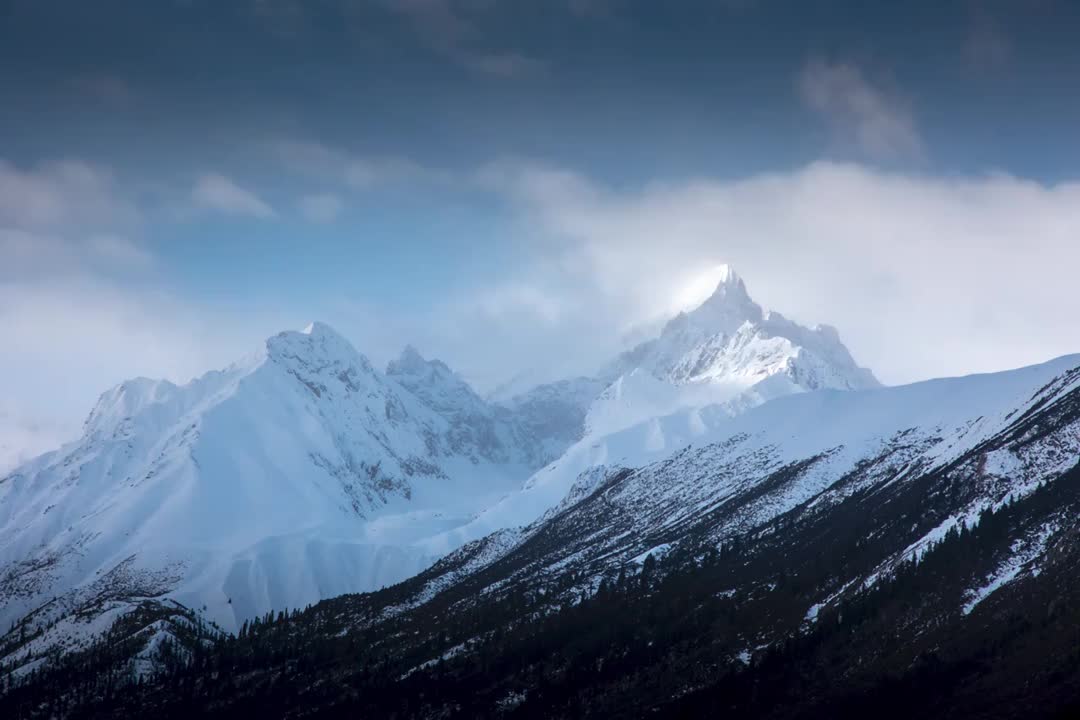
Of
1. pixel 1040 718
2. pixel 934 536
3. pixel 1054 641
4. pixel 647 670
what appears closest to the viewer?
pixel 1040 718

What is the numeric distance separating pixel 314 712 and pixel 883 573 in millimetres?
116785

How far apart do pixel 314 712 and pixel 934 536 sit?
425 feet

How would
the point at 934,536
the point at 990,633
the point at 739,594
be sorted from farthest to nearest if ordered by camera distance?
the point at 739,594
the point at 934,536
the point at 990,633

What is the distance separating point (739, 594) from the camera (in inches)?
7761

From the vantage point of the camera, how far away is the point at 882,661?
139 metres

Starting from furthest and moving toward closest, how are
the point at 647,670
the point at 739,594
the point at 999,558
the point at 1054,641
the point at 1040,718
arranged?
the point at 739,594 → the point at 647,670 → the point at 999,558 → the point at 1054,641 → the point at 1040,718

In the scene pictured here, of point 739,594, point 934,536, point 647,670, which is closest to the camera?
point 647,670

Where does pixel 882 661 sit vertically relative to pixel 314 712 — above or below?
below

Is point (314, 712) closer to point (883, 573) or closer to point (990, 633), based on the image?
point (883, 573)

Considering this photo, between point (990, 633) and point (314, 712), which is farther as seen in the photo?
point (314, 712)

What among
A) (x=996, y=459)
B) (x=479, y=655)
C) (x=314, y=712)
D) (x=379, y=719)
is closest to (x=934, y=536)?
(x=996, y=459)

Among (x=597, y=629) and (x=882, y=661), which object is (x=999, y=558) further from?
(x=597, y=629)

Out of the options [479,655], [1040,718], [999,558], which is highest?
[479,655]

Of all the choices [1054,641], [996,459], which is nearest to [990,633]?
[1054,641]
